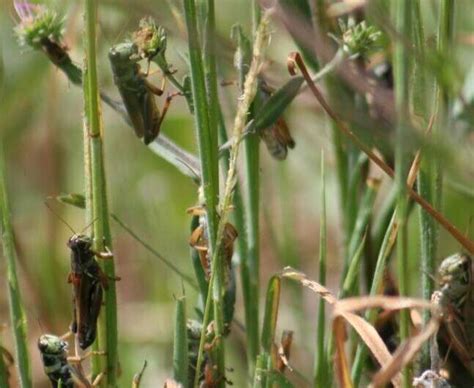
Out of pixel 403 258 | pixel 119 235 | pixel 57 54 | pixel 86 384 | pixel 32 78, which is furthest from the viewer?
pixel 119 235

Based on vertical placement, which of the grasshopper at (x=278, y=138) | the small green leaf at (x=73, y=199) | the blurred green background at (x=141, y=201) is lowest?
the blurred green background at (x=141, y=201)

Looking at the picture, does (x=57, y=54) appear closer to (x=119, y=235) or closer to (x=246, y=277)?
(x=246, y=277)

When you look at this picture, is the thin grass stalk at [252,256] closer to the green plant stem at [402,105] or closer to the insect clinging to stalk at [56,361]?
the insect clinging to stalk at [56,361]

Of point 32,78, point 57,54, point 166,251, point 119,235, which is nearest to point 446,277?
point 57,54

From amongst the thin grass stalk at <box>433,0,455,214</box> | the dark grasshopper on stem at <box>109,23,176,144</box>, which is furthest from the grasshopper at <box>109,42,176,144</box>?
the thin grass stalk at <box>433,0,455,214</box>

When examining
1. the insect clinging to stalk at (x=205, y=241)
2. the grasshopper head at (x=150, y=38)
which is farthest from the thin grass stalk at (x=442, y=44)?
the grasshopper head at (x=150, y=38)

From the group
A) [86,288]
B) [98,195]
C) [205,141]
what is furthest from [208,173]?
[86,288]
